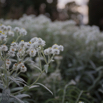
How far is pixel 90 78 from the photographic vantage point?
2352 mm

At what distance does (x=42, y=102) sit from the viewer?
1909 mm

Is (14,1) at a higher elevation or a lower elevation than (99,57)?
higher

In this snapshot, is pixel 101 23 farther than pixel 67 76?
Yes

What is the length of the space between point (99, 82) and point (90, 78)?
0.60ft

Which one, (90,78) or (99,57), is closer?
(90,78)

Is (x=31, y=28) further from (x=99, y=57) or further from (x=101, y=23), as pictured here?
(x=101, y=23)

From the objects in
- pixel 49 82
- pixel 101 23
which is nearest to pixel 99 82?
pixel 49 82

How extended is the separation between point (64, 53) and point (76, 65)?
325 mm

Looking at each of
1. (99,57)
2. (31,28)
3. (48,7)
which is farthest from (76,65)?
(48,7)

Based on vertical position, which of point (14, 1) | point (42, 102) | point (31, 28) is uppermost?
point (14, 1)

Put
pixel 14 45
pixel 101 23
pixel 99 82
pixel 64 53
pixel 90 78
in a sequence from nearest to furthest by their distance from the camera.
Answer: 1. pixel 14 45
2. pixel 99 82
3. pixel 90 78
4. pixel 64 53
5. pixel 101 23

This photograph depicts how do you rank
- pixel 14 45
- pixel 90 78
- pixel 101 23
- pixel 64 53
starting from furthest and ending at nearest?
pixel 101 23, pixel 64 53, pixel 90 78, pixel 14 45

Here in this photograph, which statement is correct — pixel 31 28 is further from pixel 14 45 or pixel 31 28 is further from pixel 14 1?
pixel 14 1

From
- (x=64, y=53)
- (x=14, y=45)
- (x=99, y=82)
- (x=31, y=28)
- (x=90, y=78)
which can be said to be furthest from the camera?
(x=31, y=28)
